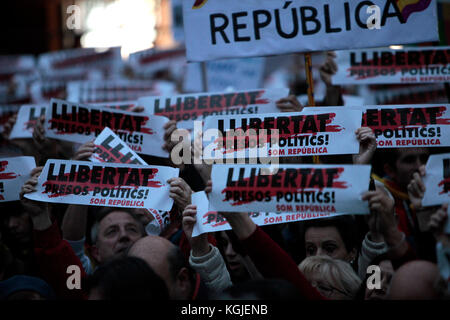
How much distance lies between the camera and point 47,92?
10.3 m

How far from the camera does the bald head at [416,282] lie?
209 centimetres

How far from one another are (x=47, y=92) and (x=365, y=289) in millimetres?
8827

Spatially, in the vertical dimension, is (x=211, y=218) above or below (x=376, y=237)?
above

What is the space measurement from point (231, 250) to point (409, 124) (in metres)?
1.33

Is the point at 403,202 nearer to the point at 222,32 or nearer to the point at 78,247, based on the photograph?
the point at 222,32

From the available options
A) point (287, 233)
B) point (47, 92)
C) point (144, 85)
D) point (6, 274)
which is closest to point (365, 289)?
point (287, 233)

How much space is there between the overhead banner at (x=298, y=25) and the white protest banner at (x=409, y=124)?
816mm

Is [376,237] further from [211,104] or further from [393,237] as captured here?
[211,104]

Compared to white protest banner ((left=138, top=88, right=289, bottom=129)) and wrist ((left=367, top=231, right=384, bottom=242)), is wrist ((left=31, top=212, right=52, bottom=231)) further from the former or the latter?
wrist ((left=367, top=231, right=384, bottom=242))

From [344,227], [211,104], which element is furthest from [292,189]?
[211,104]

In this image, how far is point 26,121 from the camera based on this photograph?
5.15 m

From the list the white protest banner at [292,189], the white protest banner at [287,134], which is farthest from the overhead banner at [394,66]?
the white protest banner at [292,189]

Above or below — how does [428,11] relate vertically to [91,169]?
above
